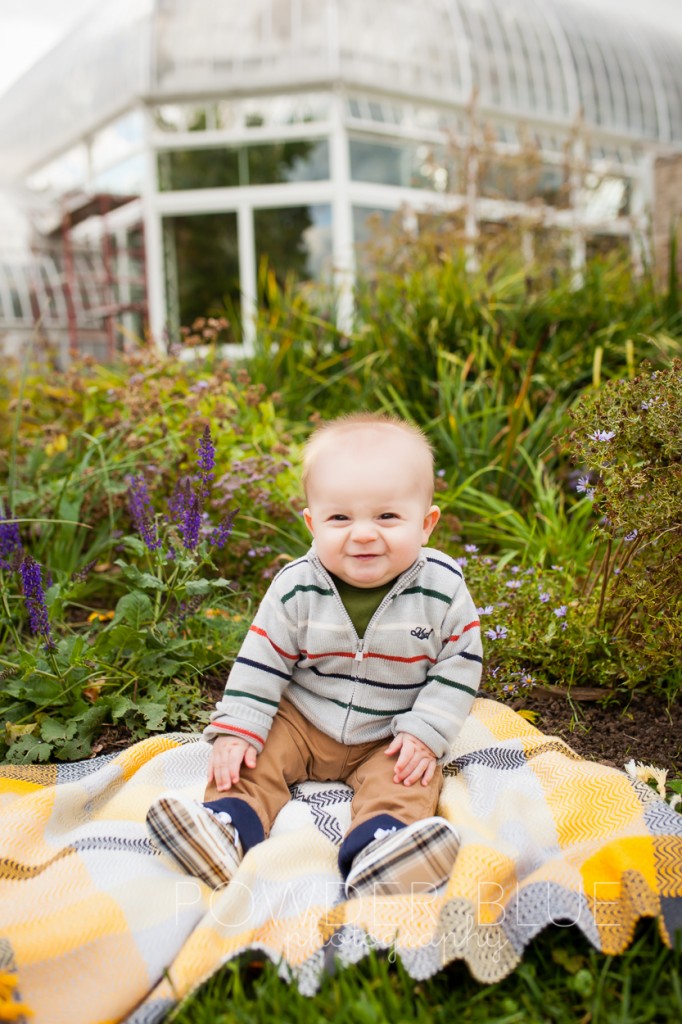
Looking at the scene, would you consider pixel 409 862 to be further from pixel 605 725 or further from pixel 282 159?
pixel 282 159

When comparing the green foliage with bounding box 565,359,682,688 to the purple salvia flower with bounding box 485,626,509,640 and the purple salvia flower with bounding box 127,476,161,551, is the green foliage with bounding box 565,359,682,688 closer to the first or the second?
the purple salvia flower with bounding box 485,626,509,640

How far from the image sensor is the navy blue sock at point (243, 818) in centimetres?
172

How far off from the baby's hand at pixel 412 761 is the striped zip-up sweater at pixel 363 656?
0.10 ft

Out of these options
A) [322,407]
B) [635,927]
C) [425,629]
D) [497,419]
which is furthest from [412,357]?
[635,927]

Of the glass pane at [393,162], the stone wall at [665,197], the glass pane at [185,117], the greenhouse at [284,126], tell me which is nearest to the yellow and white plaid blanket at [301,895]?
the stone wall at [665,197]

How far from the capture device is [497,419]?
3709 millimetres

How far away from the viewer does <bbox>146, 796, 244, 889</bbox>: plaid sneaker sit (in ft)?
5.35

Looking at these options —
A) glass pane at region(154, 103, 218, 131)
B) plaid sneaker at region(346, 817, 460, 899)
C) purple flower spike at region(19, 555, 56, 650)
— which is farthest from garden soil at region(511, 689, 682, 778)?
glass pane at region(154, 103, 218, 131)

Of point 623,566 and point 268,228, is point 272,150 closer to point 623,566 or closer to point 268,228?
point 268,228

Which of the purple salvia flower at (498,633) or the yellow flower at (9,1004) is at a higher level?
the purple salvia flower at (498,633)

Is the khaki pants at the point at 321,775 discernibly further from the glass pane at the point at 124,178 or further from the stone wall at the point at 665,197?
the glass pane at the point at 124,178

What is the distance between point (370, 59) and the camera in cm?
1084

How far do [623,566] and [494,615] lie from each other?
1.35 ft

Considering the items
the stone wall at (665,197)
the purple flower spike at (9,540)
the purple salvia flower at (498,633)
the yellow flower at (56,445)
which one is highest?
the stone wall at (665,197)
